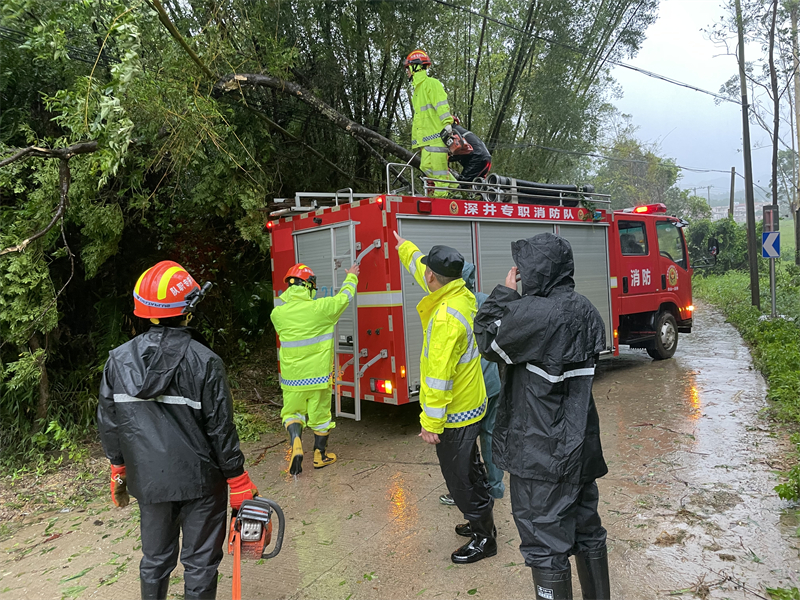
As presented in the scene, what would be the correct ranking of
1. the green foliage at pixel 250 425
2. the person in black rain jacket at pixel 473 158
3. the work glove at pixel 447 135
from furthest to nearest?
the person in black rain jacket at pixel 473 158
the work glove at pixel 447 135
the green foliage at pixel 250 425

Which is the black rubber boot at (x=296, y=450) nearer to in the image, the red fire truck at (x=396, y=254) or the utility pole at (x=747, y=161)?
the red fire truck at (x=396, y=254)

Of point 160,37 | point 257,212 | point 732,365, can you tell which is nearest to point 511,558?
point 257,212

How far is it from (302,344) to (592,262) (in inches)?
192

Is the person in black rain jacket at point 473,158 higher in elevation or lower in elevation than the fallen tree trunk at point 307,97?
lower

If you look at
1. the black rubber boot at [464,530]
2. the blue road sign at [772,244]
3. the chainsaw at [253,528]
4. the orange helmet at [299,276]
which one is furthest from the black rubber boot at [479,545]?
A: the blue road sign at [772,244]

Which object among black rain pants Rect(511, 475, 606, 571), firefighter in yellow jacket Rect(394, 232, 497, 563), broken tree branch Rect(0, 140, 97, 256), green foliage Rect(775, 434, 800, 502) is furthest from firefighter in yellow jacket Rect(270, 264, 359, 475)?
green foliage Rect(775, 434, 800, 502)

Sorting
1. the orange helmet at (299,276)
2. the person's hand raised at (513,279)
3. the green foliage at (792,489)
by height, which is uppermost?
the orange helmet at (299,276)

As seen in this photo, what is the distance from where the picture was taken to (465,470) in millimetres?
3104

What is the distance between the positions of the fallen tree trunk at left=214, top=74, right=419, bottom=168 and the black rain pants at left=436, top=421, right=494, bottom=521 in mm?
3833

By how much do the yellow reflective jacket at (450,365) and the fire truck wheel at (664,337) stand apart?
700cm

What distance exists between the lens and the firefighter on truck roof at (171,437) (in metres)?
2.22

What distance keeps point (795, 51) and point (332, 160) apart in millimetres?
20563

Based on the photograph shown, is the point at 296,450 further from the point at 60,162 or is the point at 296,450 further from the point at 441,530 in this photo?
the point at 60,162

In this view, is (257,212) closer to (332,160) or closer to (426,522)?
(332,160)
